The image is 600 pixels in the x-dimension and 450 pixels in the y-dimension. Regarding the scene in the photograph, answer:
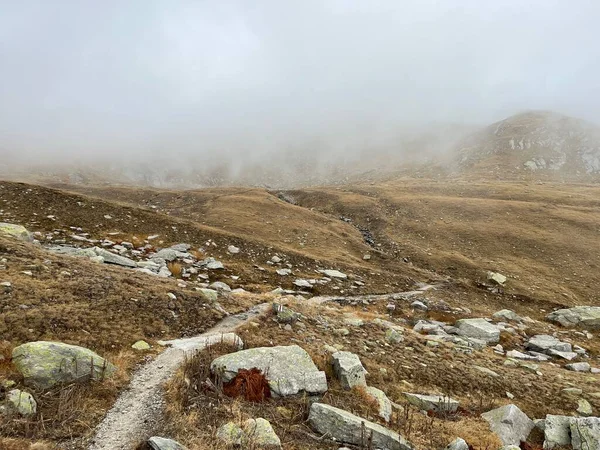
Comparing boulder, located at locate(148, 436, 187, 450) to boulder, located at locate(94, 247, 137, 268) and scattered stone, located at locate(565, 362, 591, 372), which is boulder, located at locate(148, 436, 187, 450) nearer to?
boulder, located at locate(94, 247, 137, 268)

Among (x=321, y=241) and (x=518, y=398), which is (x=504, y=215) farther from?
(x=518, y=398)

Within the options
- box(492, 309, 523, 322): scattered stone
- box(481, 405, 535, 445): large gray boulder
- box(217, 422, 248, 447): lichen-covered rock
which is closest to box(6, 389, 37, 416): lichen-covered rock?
box(217, 422, 248, 447): lichen-covered rock

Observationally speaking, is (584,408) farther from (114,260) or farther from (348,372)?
(114,260)

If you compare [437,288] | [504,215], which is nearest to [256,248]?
[437,288]

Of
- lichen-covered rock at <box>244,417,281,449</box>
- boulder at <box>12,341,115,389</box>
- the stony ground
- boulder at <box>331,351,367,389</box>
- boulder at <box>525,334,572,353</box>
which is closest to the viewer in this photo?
lichen-covered rock at <box>244,417,281,449</box>

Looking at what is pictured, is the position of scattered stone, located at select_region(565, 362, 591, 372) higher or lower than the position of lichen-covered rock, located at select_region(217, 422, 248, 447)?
lower

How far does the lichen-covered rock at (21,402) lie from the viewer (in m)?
9.02

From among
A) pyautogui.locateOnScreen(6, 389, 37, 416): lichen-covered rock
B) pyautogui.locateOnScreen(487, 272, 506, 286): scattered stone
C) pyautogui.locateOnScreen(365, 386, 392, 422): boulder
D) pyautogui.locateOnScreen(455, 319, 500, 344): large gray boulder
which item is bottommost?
pyautogui.locateOnScreen(455, 319, 500, 344): large gray boulder

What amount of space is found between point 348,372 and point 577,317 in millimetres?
36157

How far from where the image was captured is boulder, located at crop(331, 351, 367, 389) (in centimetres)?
1387

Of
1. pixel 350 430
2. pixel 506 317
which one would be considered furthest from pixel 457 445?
pixel 506 317

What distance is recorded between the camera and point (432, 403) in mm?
14500

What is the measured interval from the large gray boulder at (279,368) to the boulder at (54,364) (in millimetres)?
3694

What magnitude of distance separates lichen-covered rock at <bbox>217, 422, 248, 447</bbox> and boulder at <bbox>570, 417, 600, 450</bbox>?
12.4 m
